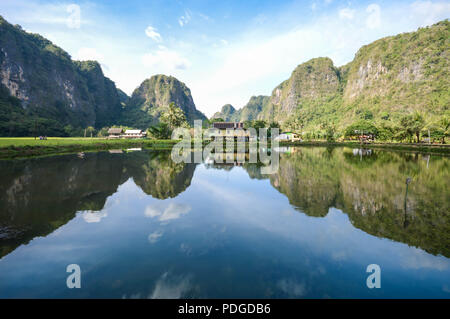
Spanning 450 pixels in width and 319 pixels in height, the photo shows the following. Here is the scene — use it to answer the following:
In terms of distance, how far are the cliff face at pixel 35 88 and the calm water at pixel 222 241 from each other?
104469mm

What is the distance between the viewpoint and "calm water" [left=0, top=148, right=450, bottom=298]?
5.91 meters

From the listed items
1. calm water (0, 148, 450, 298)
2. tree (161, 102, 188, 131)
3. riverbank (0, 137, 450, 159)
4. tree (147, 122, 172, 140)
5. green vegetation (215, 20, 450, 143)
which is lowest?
calm water (0, 148, 450, 298)

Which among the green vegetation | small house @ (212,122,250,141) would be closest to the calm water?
small house @ (212,122,250,141)

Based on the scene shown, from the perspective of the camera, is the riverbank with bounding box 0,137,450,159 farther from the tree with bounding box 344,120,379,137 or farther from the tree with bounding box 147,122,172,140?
the tree with bounding box 344,120,379,137

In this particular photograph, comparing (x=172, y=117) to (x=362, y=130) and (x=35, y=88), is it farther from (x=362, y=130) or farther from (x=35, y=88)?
(x=35, y=88)

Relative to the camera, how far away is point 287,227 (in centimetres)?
993

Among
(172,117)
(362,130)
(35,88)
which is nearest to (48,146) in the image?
(172,117)

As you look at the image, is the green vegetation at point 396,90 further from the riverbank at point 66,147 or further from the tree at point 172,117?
the tree at point 172,117

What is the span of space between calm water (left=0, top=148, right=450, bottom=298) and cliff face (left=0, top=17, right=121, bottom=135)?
104 meters

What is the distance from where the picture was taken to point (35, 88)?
450ft

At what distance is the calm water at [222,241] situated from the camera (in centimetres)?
591

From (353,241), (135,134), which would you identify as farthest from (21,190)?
(135,134)
